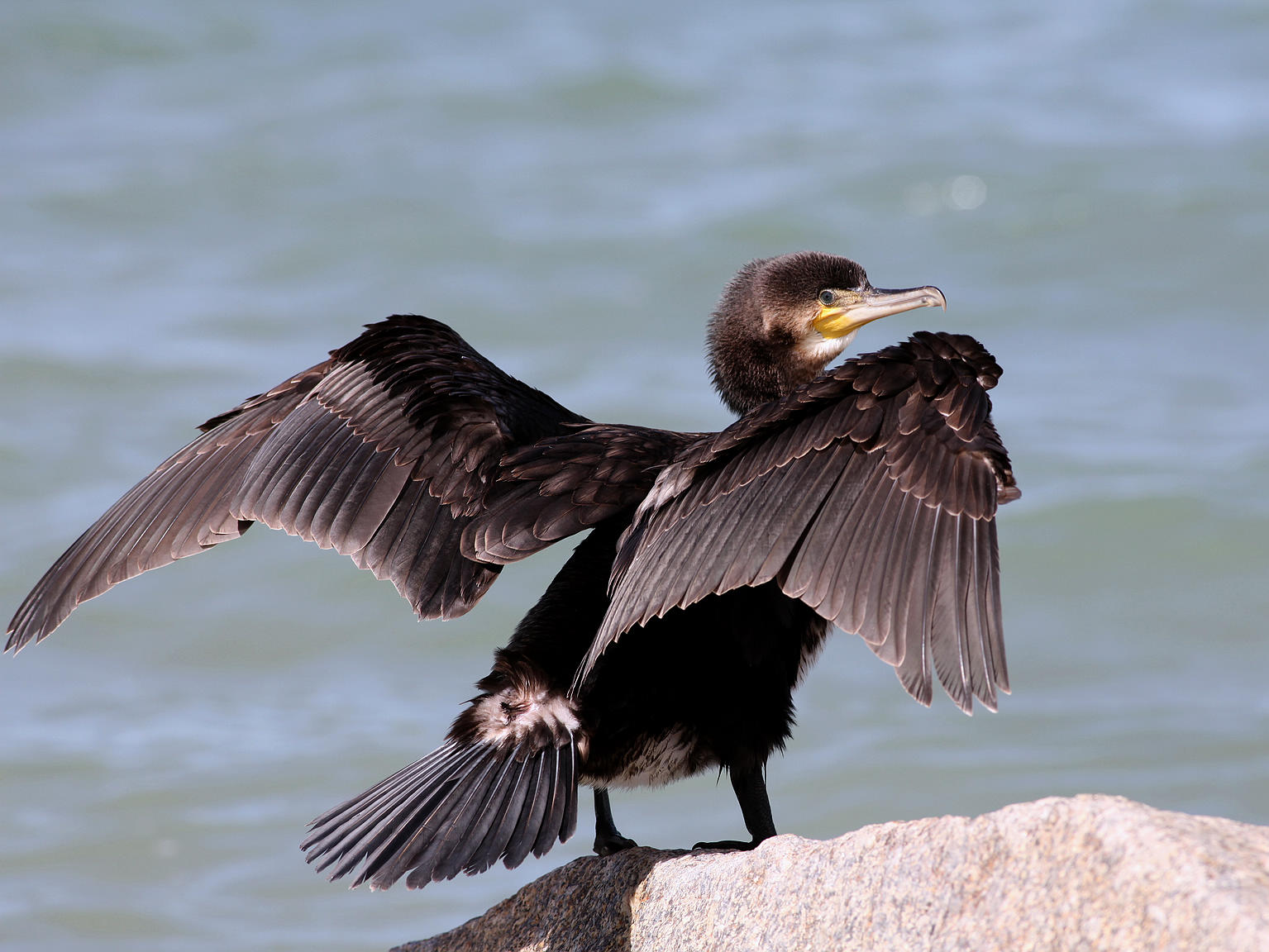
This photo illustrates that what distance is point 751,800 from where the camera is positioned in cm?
394

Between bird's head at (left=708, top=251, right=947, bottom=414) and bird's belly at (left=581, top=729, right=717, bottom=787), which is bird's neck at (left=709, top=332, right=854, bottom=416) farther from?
bird's belly at (left=581, top=729, right=717, bottom=787)

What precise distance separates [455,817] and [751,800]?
0.84 m

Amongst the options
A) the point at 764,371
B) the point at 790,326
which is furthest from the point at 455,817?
the point at 790,326

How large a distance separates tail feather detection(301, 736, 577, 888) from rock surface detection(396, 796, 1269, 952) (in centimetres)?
29

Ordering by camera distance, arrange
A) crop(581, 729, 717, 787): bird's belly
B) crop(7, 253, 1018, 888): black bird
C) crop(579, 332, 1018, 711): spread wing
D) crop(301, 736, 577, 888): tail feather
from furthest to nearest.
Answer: crop(581, 729, 717, 787): bird's belly → crop(301, 736, 577, 888): tail feather → crop(7, 253, 1018, 888): black bird → crop(579, 332, 1018, 711): spread wing

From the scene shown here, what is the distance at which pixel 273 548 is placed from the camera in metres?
10.2

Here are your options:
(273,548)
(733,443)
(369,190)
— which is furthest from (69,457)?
(733,443)

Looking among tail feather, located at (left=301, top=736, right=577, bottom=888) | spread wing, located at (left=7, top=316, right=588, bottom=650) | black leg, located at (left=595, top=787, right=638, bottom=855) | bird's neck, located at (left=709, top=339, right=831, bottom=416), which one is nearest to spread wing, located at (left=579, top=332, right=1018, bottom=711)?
tail feather, located at (left=301, top=736, right=577, bottom=888)

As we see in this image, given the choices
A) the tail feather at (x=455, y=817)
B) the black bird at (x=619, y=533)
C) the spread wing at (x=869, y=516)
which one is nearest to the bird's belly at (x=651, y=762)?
the black bird at (x=619, y=533)

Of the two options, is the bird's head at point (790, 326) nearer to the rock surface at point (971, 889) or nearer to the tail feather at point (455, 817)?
the tail feather at point (455, 817)

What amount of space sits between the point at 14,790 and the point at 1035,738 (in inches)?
205

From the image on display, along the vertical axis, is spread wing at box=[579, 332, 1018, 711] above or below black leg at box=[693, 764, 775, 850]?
above

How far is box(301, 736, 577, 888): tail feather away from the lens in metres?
3.35

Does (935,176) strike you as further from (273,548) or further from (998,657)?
(998,657)
